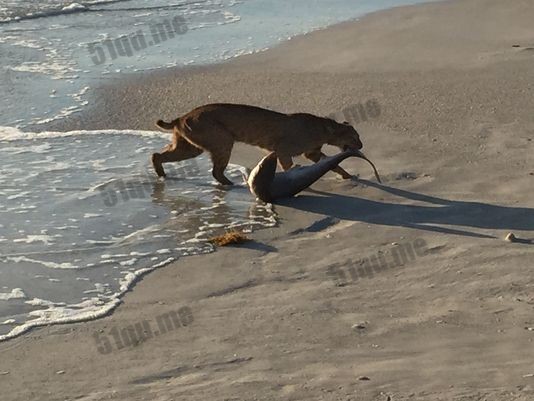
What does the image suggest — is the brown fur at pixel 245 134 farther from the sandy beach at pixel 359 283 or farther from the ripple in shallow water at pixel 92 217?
the sandy beach at pixel 359 283

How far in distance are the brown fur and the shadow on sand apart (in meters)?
0.66

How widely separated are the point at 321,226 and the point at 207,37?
9027 mm

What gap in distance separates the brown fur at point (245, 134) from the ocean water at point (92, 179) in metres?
0.27

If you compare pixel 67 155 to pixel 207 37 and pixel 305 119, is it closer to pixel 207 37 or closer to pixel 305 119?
pixel 305 119

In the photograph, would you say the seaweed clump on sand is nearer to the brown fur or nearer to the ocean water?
the ocean water

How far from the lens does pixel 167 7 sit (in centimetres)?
2066

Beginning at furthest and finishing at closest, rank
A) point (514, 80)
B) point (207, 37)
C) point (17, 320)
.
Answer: point (207, 37)
point (514, 80)
point (17, 320)

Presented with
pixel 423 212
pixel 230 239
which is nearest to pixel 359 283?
pixel 230 239

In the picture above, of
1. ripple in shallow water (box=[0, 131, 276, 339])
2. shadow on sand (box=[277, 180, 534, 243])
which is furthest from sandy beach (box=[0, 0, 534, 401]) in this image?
ripple in shallow water (box=[0, 131, 276, 339])

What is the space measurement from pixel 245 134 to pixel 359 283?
3274 millimetres

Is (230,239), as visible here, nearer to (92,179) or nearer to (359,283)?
(359,283)

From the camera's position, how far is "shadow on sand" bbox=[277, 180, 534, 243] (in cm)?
885

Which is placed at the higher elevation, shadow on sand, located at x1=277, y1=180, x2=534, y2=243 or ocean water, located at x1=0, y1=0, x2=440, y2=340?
ocean water, located at x1=0, y1=0, x2=440, y2=340

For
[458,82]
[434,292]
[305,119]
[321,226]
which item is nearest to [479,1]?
[458,82]
